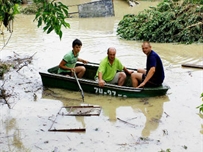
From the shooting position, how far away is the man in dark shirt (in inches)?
291

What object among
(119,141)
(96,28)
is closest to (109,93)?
(119,141)

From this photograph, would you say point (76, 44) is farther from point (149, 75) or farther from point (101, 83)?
point (149, 75)

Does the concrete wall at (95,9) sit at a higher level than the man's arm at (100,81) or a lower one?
higher

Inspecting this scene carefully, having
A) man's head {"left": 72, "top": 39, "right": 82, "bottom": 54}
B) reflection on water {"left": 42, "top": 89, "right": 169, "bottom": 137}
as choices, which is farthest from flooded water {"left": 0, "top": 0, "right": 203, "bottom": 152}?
man's head {"left": 72, "top": 39, "right": 82, "bottom": 54}

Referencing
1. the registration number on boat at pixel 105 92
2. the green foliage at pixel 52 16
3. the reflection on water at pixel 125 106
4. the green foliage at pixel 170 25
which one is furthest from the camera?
the green foliage at pixel 170 25

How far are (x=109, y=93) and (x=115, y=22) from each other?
38.0 feet

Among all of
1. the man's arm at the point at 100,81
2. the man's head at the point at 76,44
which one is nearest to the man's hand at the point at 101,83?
the man's arm at the point at 100,81

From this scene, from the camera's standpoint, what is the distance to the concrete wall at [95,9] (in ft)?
64.3

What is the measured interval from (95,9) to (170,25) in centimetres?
737

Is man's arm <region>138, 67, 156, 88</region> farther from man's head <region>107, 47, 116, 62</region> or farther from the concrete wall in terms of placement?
the concrete wall

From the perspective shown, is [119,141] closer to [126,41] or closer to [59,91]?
[59,91]

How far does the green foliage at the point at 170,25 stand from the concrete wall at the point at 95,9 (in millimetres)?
5648

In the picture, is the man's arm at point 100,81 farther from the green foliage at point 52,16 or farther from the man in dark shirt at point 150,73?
the green foliage at point 52,16

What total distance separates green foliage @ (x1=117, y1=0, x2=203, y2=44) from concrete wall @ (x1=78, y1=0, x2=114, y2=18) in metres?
5.65
